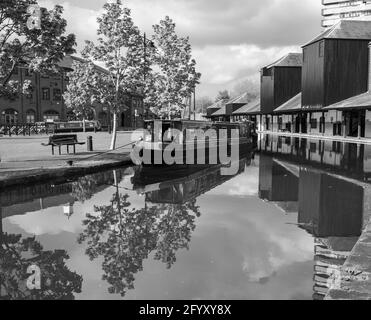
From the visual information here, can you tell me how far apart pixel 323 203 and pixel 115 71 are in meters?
16.6

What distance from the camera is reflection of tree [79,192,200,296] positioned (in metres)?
6.62

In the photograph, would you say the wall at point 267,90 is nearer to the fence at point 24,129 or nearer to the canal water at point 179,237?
the fence at point 24,129

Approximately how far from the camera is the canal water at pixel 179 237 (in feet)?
19.4

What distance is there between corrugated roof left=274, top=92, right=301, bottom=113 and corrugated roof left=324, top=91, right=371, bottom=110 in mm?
8459

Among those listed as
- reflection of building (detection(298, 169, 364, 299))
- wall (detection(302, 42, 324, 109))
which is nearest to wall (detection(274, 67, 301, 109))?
wall (detection(302, 42, 324, 109))

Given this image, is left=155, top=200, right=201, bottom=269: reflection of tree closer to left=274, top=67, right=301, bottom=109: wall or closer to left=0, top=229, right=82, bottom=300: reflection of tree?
left=0, top=229, right=82, bottom=300: reflection of tree

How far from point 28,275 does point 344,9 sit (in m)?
125

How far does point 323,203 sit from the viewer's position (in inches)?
456

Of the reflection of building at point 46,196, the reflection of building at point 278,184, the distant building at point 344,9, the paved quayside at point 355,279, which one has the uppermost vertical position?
the distant building at point 344,9

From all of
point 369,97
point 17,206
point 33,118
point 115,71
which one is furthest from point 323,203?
point 33,118

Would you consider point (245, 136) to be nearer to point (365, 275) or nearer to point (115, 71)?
point (115, 71)

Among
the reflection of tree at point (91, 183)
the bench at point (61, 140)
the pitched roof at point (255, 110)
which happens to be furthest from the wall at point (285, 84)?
the reflection of tree at point (91, 183)

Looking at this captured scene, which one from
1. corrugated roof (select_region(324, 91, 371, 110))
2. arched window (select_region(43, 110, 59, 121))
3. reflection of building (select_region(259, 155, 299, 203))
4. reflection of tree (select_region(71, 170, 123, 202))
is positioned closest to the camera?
reflection of tree (select_region(71, 170, 123, 202))

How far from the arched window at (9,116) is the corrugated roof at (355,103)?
135 ft
